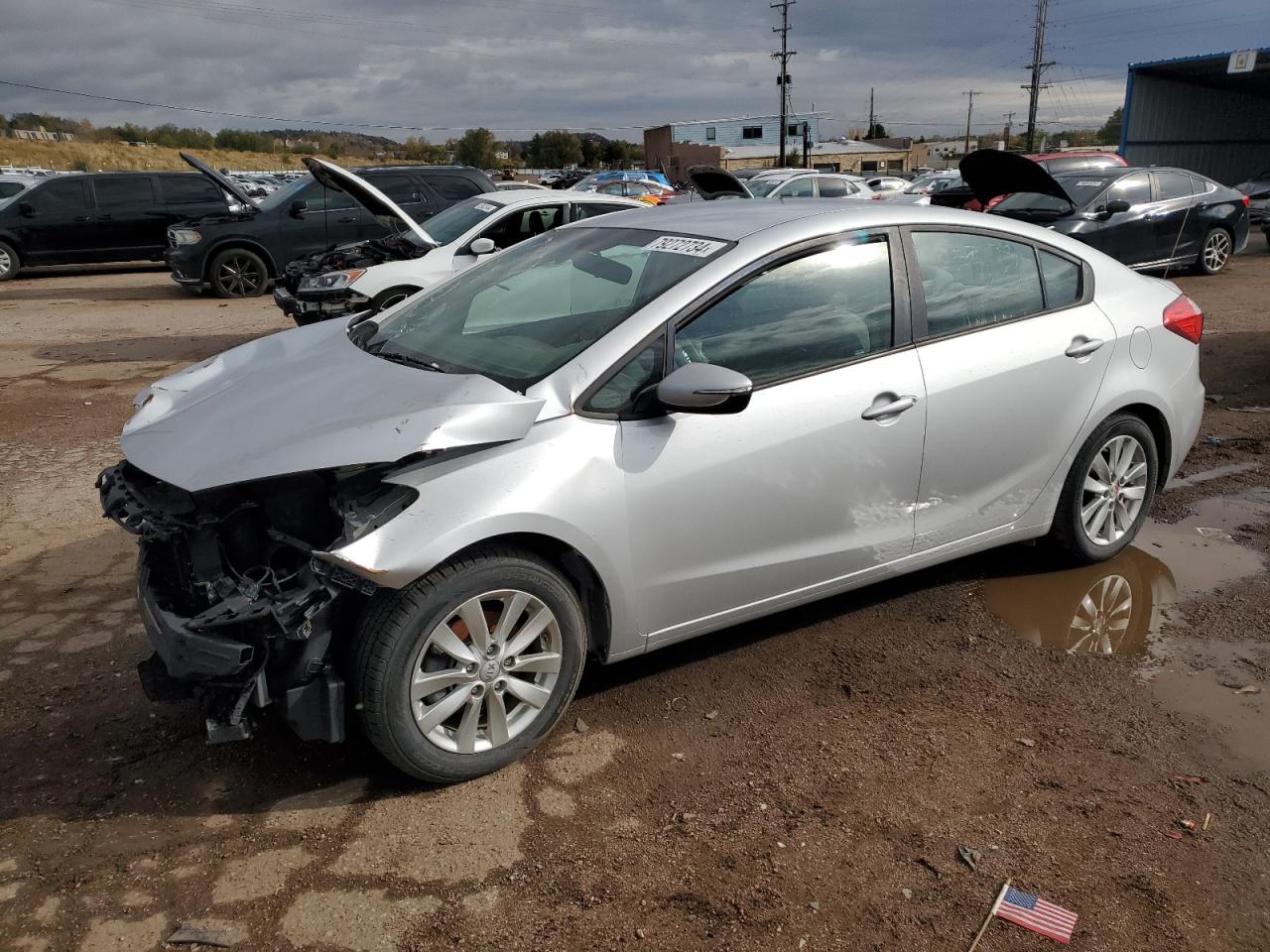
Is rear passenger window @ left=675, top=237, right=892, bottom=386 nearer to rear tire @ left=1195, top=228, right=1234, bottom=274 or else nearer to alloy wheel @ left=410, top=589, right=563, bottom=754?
alloy wheel @ left=410, top=589, right=563, bottom=754

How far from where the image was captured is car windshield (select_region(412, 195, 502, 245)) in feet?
31.6

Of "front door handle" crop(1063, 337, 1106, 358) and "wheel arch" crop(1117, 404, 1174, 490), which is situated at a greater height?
"front door handle" crop(1063, 337, 1106, 358)

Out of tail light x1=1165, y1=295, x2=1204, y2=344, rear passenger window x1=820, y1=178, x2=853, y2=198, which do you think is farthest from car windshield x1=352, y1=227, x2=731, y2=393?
rear passenger window x1=820, y1=178, x2=853, y2=198

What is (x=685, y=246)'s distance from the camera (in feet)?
11.9

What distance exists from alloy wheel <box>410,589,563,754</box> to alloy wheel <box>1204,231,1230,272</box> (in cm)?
1428

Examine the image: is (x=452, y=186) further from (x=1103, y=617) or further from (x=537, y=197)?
(x=1103, y=617)

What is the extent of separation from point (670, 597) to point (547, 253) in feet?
5.54

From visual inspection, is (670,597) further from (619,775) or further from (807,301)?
(807,301)

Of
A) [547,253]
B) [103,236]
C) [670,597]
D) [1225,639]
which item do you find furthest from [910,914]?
[103,236]

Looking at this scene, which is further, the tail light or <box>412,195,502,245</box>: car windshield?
<box>412,195,502,245</box>: car windshield

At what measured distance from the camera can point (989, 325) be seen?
157 inches

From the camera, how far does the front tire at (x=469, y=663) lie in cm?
281

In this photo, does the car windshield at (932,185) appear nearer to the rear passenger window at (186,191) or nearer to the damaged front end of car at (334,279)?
the damaged front end of car at (334,279)

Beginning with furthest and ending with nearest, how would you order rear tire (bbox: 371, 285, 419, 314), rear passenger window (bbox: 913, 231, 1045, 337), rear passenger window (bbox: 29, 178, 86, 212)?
rear passenger window (bbox: 29, 178, 86, 212) → rear tire (bbox: 371, 285, 419, 314) → rear passenger window (bbox: 913, 231, 1045, 337)
